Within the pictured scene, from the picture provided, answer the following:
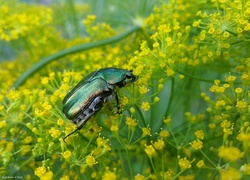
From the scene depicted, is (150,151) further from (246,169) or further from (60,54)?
(60,54)

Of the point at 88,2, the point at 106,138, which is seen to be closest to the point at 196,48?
the point at 106,138

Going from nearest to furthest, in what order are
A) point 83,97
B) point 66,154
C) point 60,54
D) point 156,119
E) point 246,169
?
point 246,169
point 66,154
point 83,97
point 156,119
point 60,54

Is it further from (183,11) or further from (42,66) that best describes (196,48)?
(42,66)

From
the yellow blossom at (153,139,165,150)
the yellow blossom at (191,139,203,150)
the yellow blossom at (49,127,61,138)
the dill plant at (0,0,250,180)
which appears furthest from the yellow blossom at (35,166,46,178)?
the yellow blossom at (191,139,203,150)

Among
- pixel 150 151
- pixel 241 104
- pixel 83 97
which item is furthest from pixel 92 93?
pixel 241 104

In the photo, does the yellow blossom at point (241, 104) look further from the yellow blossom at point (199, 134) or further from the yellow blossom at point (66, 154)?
the yellow blossom at point (66, 154)

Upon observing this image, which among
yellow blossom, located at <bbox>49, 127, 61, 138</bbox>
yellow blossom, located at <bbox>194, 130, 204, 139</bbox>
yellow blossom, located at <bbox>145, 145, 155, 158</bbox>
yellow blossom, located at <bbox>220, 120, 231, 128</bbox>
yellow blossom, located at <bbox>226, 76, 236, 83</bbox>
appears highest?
yellow blossom, located at <bbox>226, 76, 236, 83</bbox>

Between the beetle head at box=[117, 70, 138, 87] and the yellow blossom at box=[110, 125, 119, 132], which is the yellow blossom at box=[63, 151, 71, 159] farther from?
the beetle head at box=[117, 70, 138, 87]

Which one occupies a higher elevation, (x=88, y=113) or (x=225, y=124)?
(x=88, y=113)

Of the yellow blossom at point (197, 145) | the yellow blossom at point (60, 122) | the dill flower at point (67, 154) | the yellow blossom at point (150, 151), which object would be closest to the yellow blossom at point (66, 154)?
the dill flower at point (67, 154)
